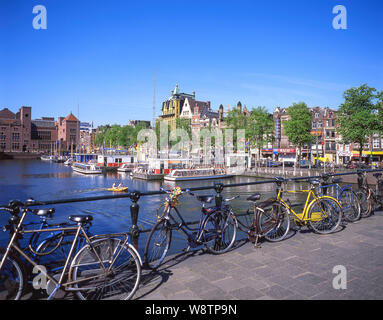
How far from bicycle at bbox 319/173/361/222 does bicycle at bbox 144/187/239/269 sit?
348 centimetres

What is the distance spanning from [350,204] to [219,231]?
4.62m

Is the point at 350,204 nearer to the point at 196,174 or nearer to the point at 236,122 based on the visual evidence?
the point at 196,174

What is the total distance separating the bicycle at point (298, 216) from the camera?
634cm

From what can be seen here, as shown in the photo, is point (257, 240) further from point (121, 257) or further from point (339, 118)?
point (339, 118)

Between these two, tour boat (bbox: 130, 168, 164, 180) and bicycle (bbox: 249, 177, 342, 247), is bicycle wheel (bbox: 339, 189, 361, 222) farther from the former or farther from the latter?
tour boat (bbox: 130, 168, 164, 180)

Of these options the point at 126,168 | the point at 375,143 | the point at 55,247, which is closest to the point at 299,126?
the point at 375,143

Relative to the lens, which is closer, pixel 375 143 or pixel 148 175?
pixel 148 175

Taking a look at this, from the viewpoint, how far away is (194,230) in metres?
5.66

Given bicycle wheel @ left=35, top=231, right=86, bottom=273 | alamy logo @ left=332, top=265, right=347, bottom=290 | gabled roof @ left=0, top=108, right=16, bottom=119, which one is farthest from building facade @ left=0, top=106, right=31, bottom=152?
alamy logo @ left=332, top=265, right=347, bottom=290

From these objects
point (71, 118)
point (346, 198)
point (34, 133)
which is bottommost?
point (346, 198)

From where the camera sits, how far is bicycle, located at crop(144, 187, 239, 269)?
511 centimetres

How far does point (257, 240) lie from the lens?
622 cm

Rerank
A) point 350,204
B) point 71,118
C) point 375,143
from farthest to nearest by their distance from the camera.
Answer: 1. point 71,118
2. point 375,143
3. point 350,204

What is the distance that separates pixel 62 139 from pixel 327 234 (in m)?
180
